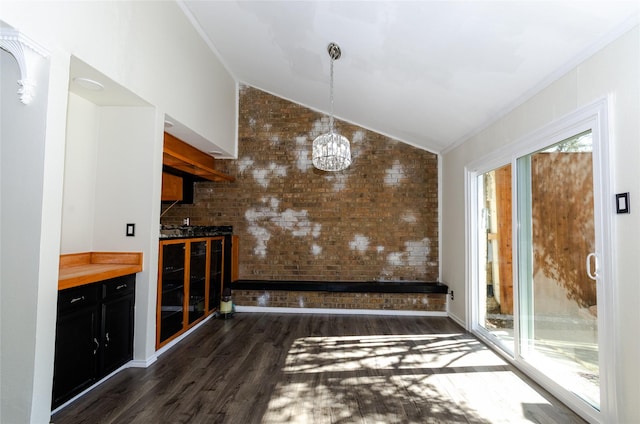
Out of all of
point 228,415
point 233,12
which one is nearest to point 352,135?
point 233,12

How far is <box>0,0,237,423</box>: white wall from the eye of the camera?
198 centimetres

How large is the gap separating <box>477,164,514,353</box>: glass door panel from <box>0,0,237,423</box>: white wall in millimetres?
3574

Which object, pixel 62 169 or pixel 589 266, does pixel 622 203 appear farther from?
pixel 62 169

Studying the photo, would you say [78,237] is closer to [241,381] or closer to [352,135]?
[241,381]

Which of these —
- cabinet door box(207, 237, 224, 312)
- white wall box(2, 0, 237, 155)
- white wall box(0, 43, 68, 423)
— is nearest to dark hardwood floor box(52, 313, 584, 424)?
white wall box(0, 43, 68, 423)

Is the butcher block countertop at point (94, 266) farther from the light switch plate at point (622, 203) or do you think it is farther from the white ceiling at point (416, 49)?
the light switch plate at point (622, 203)

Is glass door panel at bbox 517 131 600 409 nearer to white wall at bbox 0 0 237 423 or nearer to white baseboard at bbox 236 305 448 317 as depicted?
white baseboard at bbox 236 305 448 317

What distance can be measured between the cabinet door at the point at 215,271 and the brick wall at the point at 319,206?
0.43m

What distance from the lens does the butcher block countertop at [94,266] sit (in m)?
2.39

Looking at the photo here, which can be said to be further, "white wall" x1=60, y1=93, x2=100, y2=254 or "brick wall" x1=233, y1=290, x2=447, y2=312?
"brick wall" x1=233, y1=290, x2=447, y2=312

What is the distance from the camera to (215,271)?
15.7 feet

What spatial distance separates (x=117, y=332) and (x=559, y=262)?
3.72 meters

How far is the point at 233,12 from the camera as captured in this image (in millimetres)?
3484

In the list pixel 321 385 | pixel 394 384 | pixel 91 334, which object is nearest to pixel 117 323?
pixel 91 334
